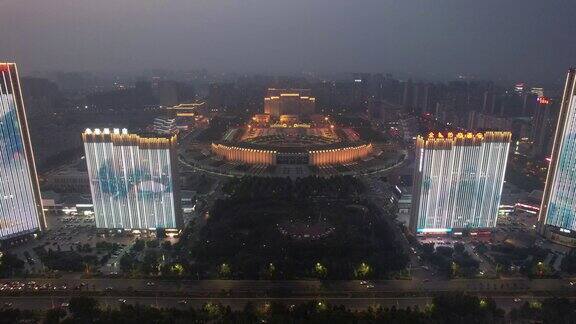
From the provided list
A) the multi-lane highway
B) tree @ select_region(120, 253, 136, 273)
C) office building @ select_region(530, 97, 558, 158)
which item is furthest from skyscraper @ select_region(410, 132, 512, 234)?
office building @ select_region(530, 97, 558, 158)

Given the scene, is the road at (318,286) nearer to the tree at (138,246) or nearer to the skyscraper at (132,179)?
the tree at (138,246)

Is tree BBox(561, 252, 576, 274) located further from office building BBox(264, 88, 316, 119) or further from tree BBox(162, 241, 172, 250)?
office building BBox(264, 88, 316, 119)

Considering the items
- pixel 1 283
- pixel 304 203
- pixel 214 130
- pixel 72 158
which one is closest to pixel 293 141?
pixel 214 130

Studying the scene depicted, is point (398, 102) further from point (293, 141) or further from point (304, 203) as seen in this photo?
point (304, 203)

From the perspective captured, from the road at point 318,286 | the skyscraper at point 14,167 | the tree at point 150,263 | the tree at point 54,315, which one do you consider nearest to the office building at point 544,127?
the road at point 318,286

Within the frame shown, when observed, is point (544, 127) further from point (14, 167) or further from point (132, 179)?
point (14, 167)
